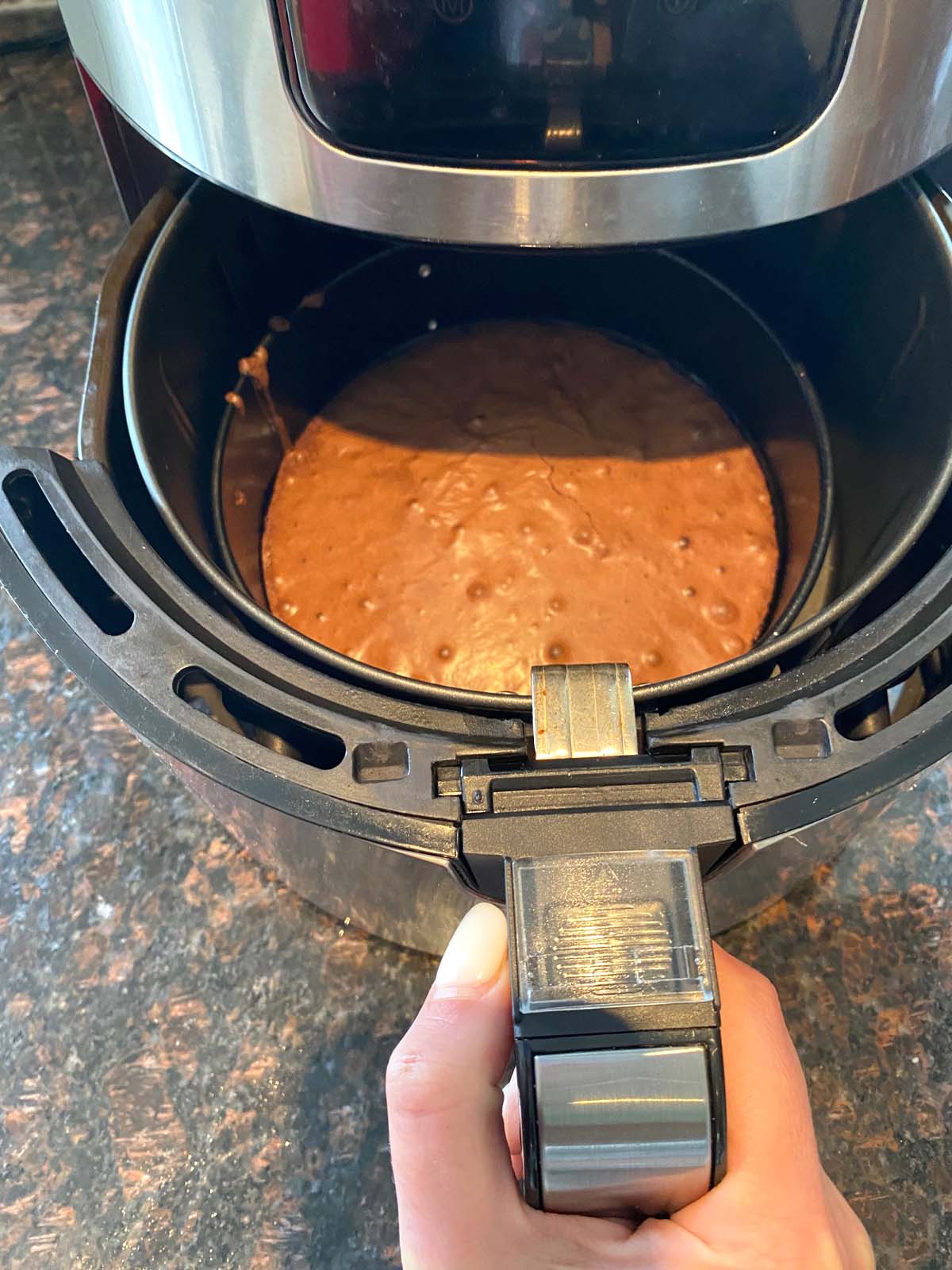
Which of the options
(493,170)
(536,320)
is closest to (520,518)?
(536,320)

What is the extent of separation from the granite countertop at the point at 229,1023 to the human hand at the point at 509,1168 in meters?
0.15

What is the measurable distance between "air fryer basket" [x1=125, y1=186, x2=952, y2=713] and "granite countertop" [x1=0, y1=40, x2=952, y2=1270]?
176 millimetres

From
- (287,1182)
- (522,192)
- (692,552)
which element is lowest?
(287,1182)

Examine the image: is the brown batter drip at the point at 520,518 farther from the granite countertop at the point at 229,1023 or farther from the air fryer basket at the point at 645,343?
the granite countertop at the point at 229,1023

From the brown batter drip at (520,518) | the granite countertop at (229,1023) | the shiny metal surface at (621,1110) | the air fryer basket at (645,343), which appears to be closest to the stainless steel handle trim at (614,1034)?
the shiny metal surface at (621,1110)

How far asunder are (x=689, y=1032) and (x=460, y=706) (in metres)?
0.18

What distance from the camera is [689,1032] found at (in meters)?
0.33

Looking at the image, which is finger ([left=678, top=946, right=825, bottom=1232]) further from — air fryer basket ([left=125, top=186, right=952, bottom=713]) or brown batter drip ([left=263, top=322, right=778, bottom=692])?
brown batter drip ([left=263, top=322, right=778, bottom=692])

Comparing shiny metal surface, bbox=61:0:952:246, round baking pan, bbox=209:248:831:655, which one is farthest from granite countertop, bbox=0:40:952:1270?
shiny metal surface, bbox=61:0:952:246

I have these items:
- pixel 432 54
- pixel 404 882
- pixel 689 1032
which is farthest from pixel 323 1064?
pixel 432 54

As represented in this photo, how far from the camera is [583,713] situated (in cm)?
39

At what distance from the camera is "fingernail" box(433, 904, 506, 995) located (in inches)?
15.3

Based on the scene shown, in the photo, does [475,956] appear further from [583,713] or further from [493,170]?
[493,170]

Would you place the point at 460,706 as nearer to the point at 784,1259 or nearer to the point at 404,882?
the point at 404,882
